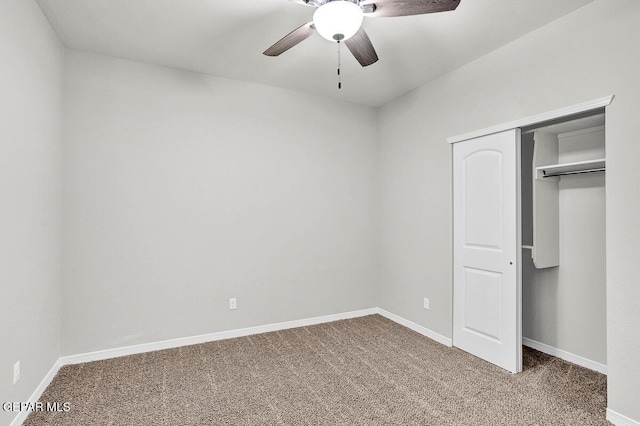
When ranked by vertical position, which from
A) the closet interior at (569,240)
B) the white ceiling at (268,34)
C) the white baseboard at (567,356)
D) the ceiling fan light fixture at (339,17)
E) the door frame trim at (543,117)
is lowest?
the white baseboard at (567,356)

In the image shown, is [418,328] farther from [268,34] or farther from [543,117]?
[268,34]

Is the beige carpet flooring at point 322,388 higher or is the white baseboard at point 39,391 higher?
the white baseboard at point 39,391

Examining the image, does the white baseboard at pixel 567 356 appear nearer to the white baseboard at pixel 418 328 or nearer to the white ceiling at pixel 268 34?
the white baseboard at pixel 418 328

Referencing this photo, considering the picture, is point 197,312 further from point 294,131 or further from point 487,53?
point 487,53

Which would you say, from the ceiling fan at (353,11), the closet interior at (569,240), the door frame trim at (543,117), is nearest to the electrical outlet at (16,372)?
the ceiling fan at (353,11)

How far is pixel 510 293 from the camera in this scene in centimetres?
294

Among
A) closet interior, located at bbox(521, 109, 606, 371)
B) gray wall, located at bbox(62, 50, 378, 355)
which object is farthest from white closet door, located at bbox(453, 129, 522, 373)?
gray wall, located at bbox(62, 50, 378, 355)

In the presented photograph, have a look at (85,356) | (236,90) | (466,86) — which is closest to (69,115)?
(236,90)

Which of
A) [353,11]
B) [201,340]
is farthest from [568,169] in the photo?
[201,340]

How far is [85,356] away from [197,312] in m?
0.98

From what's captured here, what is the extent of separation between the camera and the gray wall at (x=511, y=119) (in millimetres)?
2152

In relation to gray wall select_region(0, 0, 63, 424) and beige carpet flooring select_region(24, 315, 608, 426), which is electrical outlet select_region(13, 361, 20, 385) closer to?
gray wall select_region(0, 0, 63, 424)

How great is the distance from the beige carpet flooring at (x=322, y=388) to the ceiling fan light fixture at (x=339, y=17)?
7.67ft

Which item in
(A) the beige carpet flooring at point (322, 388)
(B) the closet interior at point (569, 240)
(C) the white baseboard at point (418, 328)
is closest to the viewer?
(A) the beige carpet flooring at point (322, 388)
